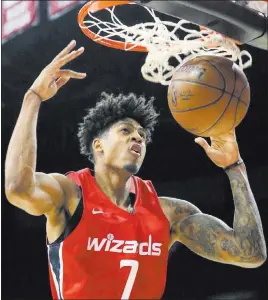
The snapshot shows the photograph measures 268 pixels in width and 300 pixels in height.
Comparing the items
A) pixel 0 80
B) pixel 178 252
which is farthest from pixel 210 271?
pixel 0 80

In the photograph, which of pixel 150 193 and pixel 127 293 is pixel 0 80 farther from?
pixel 127 293

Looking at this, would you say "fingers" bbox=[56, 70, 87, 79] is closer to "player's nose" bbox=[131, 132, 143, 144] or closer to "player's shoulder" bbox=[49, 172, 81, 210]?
"player's nose" bbox=[131, 132, 143, 144]

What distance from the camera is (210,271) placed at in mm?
3352

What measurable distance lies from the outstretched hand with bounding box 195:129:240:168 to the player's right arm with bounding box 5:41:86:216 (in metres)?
0.80

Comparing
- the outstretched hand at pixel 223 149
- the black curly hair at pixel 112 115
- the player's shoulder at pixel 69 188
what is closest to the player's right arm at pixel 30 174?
the player's shoulder at pixel 69 188

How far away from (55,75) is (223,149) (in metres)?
1.02

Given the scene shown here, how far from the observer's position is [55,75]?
334cm

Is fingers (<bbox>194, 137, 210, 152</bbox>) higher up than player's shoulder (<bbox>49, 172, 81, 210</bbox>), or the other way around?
fingers (<bbox>194, 137, 210, 152</bbox>)

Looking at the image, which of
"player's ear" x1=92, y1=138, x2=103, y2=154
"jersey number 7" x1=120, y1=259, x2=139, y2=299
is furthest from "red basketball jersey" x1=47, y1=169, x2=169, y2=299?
"player's ear" x1=92, y1=138, x2=103, y2=154

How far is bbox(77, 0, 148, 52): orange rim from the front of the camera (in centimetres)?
340

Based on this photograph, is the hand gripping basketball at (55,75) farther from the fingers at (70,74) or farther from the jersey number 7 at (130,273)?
the jersey number 7 at (130,273)

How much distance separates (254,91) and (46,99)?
122 cm

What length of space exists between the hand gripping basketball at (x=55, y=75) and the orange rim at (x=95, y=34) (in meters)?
0.10

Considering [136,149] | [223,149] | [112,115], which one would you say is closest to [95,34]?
[112,115]
